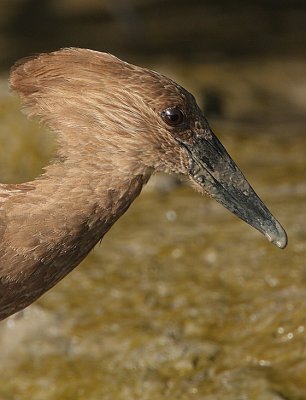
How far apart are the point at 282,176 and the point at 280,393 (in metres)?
2.62

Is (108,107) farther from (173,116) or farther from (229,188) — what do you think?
(229,188)

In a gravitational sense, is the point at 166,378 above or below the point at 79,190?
below

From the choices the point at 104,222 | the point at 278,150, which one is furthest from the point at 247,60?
the point at 104,222

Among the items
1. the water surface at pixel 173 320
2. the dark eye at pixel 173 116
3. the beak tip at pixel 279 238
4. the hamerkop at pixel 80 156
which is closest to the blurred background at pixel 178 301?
the water surface at pixel 173 320

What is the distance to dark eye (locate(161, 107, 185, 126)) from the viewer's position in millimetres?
→ 4281

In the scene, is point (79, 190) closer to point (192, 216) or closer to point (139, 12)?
point (192, 216)

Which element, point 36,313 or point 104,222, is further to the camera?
point 36,313

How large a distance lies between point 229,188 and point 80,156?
66 centimetres

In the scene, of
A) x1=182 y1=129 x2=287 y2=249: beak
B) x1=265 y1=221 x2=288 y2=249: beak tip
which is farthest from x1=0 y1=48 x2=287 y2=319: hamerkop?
x1=265 y1=221 x2=288 y2=249: beak tip

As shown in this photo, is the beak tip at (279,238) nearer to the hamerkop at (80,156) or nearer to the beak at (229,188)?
the beak at (229,188)

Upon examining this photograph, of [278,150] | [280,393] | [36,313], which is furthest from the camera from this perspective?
[278,150]

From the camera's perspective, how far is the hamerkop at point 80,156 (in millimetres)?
4246

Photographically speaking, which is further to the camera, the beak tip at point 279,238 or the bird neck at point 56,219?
the beak tip at point 279,238

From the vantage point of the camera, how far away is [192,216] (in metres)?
6.97
